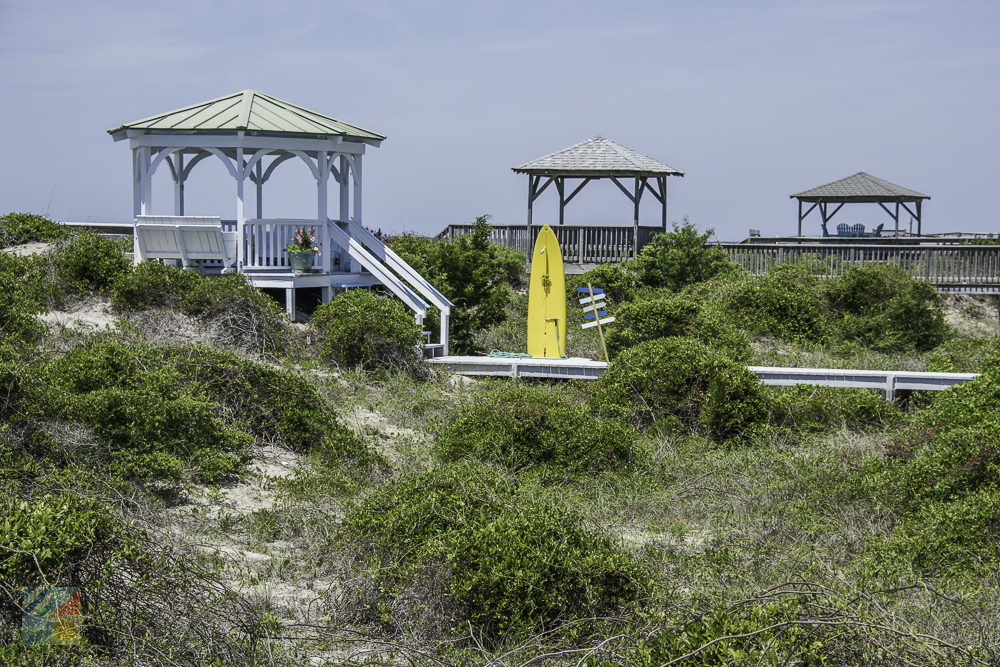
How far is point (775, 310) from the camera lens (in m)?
20.0

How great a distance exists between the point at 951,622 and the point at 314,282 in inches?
534

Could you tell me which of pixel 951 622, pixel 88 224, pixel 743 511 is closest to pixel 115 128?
pixel 88 224

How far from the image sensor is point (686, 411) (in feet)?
43.9

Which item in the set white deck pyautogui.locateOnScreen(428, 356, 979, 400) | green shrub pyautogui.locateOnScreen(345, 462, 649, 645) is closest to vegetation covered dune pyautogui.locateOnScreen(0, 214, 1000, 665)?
green shrub pyautogui.locateOnScreen(345, 462, 649, 645)

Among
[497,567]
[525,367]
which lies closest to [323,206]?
[525,367]

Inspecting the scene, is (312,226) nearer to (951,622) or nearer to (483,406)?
(483,406)

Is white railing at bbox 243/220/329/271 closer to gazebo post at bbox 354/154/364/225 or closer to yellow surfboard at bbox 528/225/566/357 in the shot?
gazebo post at bbox 354/154/364/225

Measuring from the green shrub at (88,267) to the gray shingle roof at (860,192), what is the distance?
25.0 m

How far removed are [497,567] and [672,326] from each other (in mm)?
11267

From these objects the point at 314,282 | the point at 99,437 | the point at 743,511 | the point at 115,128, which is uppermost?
the point at 115,128

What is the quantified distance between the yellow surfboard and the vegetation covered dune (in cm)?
97

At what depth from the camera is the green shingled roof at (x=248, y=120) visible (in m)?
18.0

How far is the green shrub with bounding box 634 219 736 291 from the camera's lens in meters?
23.3

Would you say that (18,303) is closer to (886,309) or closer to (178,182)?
(178,182)
